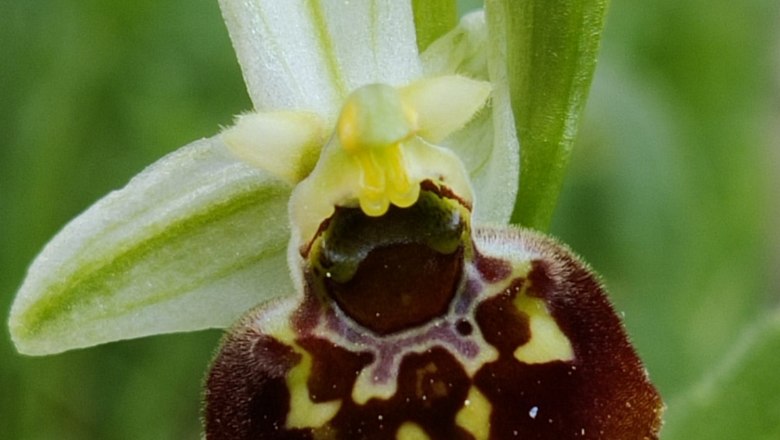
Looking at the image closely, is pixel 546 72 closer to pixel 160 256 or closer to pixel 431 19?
pixel 431 19

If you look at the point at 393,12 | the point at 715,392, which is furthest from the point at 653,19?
the point at 393,12

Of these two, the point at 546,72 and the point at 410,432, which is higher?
the point at 546,72

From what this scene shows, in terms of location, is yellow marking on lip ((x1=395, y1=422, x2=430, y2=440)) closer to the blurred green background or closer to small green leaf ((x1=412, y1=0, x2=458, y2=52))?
small green leaf ((x1=412, y1=0, x2=458, y2=52))

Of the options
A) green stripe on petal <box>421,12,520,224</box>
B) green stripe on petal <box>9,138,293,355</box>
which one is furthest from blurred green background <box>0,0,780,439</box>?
green stripe on petal <box>421,12,520,224</box>

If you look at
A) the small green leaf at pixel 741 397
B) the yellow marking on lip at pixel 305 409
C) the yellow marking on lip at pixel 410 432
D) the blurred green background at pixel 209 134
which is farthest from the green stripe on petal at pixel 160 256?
the blurred green background at pixel 209 134

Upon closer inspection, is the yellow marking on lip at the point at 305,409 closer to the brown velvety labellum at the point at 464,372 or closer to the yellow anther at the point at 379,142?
the brown velvety labellum at the point at 464,372

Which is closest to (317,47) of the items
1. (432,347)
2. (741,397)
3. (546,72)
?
(546,72)
